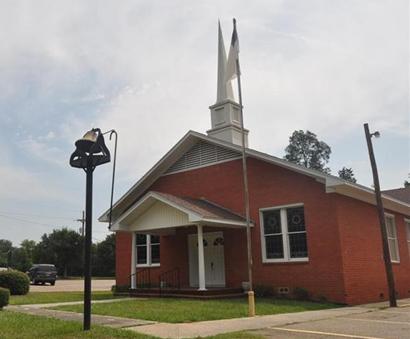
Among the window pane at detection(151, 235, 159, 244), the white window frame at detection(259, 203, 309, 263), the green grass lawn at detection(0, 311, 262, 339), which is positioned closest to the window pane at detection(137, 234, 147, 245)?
the window pane at detection(151, 235, 159, 244)

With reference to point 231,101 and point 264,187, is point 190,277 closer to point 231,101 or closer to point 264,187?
point 264,187

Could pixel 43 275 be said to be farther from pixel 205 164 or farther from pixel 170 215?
pixel 170 215

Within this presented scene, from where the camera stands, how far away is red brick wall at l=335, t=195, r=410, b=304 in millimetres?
18984

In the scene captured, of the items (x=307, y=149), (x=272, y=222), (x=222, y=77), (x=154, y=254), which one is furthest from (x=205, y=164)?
(x=307, y=149)

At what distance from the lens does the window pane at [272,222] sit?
20.4m

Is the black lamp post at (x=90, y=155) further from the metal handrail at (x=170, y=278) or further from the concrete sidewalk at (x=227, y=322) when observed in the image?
the metal handrail at (x=170, y=278)

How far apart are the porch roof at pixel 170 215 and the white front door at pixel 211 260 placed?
1543 mm

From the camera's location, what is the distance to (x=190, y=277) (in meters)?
23.1

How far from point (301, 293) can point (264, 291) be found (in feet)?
5.03

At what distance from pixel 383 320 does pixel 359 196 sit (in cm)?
822

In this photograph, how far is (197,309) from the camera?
1466 cm

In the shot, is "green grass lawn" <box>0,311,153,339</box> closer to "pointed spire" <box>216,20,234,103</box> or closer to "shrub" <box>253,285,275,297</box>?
"shrub" <box>253,285,275,297</box>

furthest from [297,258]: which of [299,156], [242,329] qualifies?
[299,156]

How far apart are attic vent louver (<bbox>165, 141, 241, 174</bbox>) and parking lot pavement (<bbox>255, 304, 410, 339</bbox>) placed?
1020 cm
